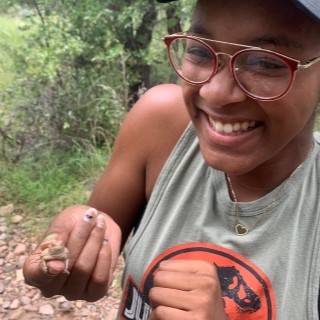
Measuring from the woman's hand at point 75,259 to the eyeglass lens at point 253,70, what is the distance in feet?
1.51

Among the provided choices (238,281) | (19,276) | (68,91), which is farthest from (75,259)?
(68,91)

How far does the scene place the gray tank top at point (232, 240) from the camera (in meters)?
1.23

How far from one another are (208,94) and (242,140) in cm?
14

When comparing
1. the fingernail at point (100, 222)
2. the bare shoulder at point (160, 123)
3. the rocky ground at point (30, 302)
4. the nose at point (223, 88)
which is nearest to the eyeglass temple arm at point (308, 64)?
the nose at point (223, 88)

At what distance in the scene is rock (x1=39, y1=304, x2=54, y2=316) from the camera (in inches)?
113

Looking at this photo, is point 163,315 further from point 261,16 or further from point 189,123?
point 261,16

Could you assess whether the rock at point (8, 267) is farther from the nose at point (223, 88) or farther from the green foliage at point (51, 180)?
the nose at point (223, 88)

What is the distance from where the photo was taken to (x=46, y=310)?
113 inches

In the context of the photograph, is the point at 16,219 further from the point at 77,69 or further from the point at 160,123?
the point at 160,123

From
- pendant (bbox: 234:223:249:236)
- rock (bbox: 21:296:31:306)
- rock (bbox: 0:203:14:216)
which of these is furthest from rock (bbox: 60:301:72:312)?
pendant (bbox: 234:223:249:236)

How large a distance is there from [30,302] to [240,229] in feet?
6.43

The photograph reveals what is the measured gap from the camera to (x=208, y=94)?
120 cm

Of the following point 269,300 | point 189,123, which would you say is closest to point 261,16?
point 189,123

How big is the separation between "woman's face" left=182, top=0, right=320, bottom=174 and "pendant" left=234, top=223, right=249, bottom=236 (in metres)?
0.16
